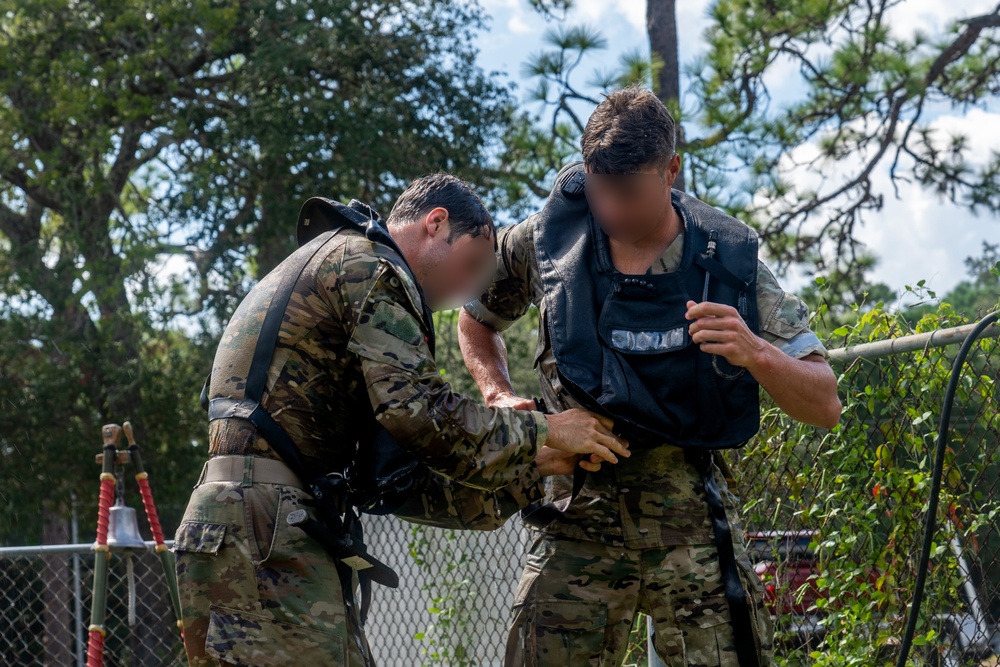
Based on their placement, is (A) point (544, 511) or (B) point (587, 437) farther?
(A) point (544, 511)

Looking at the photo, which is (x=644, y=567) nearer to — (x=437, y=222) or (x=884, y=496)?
(x=437, y=222)

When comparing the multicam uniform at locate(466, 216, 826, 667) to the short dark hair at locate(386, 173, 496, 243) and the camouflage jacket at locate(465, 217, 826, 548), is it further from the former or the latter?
the short dark hair at locate(386, 173, 496, 243)

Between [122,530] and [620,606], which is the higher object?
[122,530]

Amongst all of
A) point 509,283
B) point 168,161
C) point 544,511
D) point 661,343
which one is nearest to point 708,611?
point 544,511

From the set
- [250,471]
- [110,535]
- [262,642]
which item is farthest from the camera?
[110,535]

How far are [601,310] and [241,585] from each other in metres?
1.23

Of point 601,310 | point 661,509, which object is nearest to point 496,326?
point 601,310

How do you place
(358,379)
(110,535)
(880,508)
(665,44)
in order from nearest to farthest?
(358,379) → (880,508) → (110,535) → (665,44)

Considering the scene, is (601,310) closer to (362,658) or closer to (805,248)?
(362,658)

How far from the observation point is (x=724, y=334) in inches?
98.3

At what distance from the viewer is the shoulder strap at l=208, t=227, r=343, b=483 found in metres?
2.46

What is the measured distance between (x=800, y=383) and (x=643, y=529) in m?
0.60

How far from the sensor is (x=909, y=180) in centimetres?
990

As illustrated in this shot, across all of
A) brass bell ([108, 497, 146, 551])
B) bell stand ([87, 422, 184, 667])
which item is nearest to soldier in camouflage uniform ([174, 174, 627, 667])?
bell stand ([87, 422, 184, 667])
